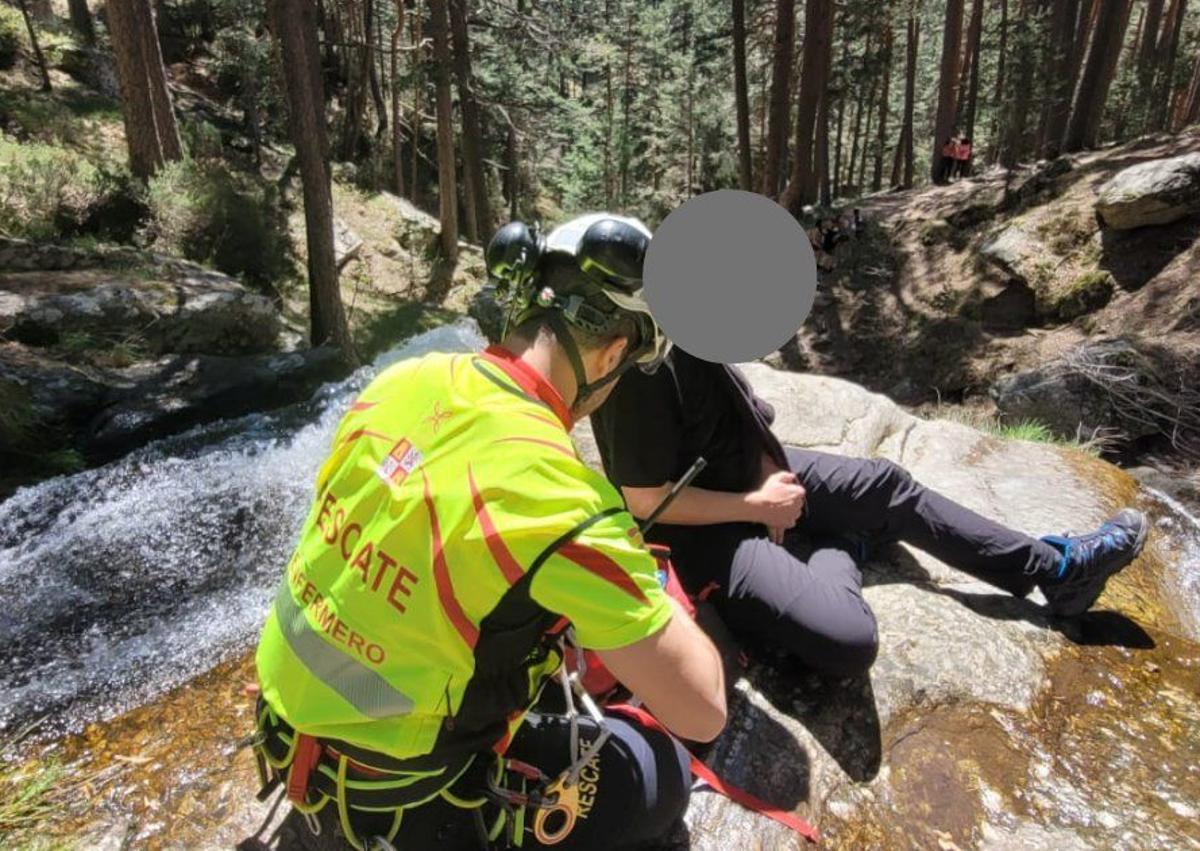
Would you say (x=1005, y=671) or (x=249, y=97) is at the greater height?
(x=249, y=97)

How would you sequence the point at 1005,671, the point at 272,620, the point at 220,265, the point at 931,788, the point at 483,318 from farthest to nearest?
the point at 483,318, the point at 220,265, the point at 1005,671, the point at 931,788, the point at 272,620

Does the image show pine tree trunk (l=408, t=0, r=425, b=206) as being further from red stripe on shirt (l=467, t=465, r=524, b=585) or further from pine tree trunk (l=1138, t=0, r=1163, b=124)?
pine tree trunk (l=1138, t=0, r=1163, b=124)

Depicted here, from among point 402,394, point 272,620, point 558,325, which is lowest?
point 272,620

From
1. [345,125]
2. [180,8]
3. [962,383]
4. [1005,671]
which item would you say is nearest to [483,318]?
[962,383]

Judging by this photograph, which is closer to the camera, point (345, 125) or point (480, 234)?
point (480, 234)

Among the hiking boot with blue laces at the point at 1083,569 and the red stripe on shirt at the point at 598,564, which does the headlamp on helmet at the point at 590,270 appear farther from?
the hiking boot with blue laces at the point at 1083,569

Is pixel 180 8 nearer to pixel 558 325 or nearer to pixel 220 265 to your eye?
pixel 220 265

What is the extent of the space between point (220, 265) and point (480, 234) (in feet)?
32.3

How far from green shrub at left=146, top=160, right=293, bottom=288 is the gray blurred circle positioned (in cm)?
1218

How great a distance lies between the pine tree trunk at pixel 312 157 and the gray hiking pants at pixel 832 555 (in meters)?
8.98

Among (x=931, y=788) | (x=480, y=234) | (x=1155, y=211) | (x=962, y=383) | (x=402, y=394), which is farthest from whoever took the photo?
(x=480, y=234)

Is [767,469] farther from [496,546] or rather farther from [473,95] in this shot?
[473,95]

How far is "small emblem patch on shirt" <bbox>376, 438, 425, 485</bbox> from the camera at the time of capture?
1348 mm

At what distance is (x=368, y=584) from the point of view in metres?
1.36
